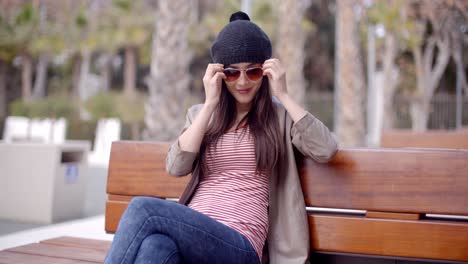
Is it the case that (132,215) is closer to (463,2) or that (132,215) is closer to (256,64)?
(256,64)

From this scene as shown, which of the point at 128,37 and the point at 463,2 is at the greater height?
the point at 128,37

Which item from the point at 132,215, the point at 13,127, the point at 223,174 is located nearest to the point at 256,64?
the point at 223,174

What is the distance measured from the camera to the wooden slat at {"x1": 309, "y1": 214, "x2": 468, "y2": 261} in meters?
2.70

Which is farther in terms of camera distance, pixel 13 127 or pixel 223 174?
pixel 13 127

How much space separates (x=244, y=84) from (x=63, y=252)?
130 cm

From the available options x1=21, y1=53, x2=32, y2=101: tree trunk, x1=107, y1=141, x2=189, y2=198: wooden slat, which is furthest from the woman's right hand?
x1=21, y1=53, x2=32, y2=101: tree trunk

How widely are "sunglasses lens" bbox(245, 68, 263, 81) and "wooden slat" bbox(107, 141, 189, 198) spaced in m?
0.60

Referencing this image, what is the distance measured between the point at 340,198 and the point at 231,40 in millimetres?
920

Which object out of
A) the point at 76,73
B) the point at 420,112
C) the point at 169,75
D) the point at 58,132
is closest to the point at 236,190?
the point at 169,75

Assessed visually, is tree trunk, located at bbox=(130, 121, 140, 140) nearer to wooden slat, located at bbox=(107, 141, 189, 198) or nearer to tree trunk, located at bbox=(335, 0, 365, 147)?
tree trunk, located at bbox=(335, 0, 365, 147)

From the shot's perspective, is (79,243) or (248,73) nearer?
(248,73)

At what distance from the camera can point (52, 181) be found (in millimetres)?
6633

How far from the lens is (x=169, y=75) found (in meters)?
9.54

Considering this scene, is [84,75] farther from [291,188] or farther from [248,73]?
[291,188]
